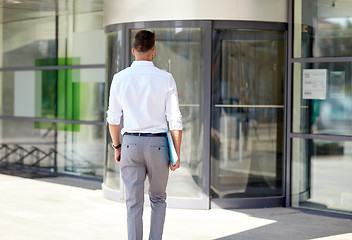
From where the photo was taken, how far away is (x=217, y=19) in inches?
337

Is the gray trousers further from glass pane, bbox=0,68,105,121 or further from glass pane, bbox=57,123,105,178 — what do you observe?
glass pane, bbox=0,68,105,121

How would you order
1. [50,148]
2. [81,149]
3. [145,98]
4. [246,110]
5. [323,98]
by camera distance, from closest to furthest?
[145,98] < [323,98] < [246,110] < [81,149] < [50,148]

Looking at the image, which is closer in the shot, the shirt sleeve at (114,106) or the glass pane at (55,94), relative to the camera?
the shirt sleeve at (114,106)

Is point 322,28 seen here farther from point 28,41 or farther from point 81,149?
point 28,41

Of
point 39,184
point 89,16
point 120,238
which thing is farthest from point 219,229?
point 89,16

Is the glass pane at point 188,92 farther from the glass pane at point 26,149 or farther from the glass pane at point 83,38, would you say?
the glass pane at point 26,149

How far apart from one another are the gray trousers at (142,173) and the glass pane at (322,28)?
4.04 m

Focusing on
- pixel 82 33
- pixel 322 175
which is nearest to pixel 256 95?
pixel 322 175

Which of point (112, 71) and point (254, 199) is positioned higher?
point (112, 71)

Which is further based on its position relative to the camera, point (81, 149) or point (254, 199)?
point (81, 149)

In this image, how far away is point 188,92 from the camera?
8.74 m

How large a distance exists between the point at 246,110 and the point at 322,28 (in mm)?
1470

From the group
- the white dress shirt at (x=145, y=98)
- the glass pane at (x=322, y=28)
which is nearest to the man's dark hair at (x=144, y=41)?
the white dress shirt at (x=145, y=98)

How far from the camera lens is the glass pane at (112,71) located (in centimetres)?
925
